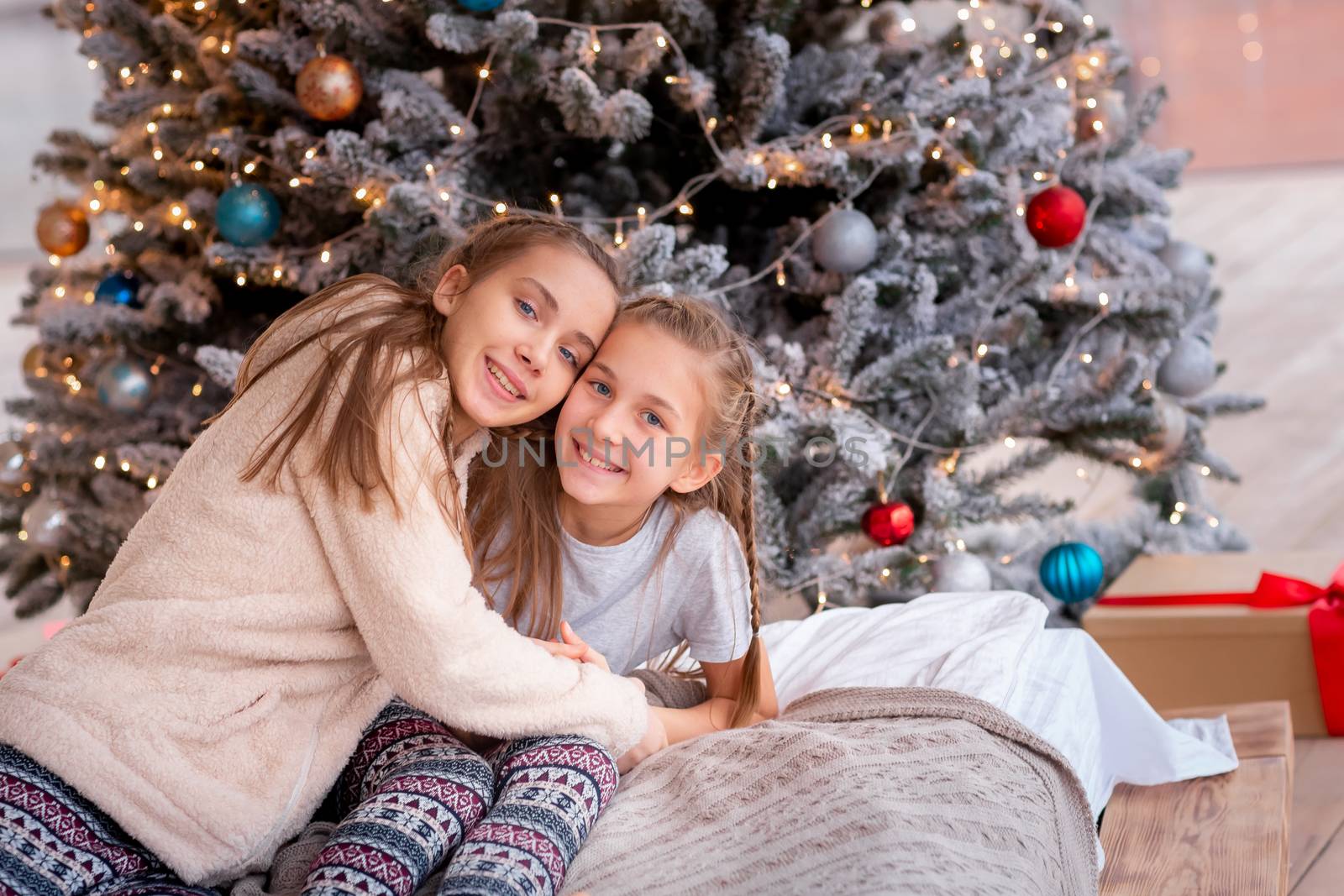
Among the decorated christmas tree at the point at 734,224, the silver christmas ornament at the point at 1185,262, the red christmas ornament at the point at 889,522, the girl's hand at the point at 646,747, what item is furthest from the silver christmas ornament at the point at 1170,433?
the girl's hand at the point at 646,747

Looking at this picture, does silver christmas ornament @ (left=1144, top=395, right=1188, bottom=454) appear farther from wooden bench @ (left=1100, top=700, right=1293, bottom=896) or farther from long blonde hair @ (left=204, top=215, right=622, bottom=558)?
long blonde hair @ (left=204, top=215, right=622, bottom=558)

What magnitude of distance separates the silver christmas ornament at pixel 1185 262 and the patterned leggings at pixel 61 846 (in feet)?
6.69

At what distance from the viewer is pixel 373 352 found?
1.30 m

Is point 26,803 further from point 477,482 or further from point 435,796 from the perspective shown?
point 477,482

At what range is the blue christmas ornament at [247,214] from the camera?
1964 millimetres

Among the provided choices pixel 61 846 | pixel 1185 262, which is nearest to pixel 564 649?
pixel 61 846

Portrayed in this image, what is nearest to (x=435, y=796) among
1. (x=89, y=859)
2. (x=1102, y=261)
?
(x=89, y=859)

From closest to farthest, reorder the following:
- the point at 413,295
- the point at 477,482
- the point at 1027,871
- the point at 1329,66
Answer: the point at 1027,871, the point at 413,295, the point at 477,482, the point at 1329,66

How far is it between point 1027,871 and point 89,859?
776 mm

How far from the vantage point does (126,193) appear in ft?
7.53

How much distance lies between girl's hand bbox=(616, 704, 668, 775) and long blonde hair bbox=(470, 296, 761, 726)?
0.15 meters

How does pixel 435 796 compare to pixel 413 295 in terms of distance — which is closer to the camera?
pixel 435 796

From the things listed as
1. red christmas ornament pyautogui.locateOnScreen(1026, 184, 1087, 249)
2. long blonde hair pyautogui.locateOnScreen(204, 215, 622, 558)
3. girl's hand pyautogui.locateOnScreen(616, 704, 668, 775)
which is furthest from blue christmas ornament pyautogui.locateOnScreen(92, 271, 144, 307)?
red christmas ornament pyautogui.locateOnScreen(1026, 184, 1087, 249)

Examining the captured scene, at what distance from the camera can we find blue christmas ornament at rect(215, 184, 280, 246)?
1.96 metres
